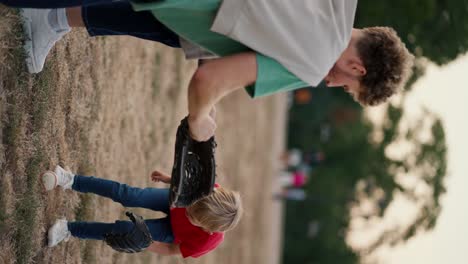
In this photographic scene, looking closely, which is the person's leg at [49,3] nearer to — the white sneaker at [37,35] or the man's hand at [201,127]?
the white sneaker at [37,35]

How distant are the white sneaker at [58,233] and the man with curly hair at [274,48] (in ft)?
6.74

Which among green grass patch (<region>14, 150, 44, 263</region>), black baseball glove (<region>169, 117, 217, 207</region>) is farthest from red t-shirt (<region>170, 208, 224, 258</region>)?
black baseball glove (<region>169, 117, 217, 207</region>)

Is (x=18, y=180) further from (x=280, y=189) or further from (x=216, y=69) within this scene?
(x=280, y=189)

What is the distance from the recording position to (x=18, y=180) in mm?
4664

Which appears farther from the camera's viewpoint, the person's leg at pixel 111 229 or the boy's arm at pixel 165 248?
the boy's arm at pixel 165 248

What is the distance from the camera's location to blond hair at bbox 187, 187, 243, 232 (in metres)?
5.29

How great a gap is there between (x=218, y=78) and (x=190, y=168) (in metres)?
0.75

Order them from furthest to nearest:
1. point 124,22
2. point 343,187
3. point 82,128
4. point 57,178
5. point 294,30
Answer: point 343,187 → point 82,128 → point 57,178 → point 124,22 → point 294,30

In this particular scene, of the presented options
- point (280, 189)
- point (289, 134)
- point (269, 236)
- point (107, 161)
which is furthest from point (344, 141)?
point (107, 161)

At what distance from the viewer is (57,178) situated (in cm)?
521

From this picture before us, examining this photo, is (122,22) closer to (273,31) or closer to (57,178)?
(273,31)

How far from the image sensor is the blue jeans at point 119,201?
5.55 m

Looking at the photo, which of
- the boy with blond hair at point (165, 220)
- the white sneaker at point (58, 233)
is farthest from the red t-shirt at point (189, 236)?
the white sneaker at point (58, 233)

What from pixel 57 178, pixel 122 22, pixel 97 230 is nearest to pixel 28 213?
pixel 57 178
